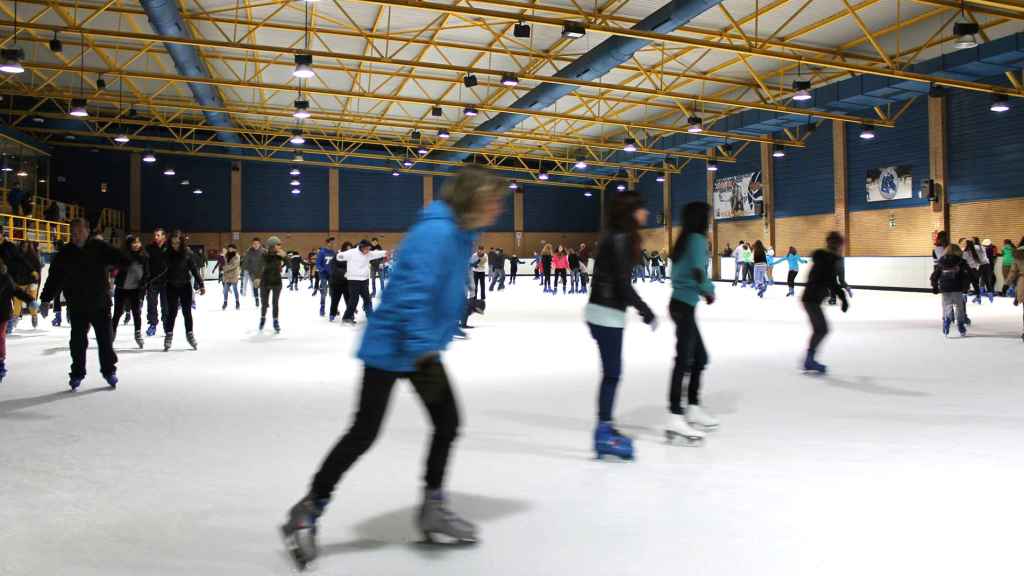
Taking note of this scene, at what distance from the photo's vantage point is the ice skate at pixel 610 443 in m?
4.34

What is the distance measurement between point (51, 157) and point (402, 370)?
41.6 m

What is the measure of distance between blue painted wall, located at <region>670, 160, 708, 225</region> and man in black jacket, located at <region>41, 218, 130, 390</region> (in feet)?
105

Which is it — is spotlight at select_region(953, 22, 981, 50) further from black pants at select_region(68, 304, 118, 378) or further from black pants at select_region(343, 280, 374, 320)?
black pants at select_region(68, 304, 118, 378)

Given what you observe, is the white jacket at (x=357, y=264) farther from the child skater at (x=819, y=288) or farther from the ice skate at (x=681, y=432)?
the ice skate at (x=681, y=432)

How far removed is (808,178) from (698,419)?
27.6 meters

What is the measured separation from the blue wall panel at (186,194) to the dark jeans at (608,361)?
39454 millimetres

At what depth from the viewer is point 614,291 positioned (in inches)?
167

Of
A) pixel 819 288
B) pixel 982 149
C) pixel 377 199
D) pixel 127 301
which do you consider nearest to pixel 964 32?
pixel 819 288

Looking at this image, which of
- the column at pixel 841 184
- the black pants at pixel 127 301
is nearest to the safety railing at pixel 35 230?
the black pants at pixel 127 301

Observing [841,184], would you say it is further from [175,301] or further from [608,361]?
[608,361]

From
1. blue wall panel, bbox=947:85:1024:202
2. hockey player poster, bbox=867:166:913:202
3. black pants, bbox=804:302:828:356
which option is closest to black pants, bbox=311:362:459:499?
black pants, bbox=804:302:828:356

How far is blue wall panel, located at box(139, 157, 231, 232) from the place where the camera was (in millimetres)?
40000

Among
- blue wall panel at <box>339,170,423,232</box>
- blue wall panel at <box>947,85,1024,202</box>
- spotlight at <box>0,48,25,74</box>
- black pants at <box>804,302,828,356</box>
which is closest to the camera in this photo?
black pants at <box>804,302,828,356</box>

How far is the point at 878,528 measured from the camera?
3254 millimetres
